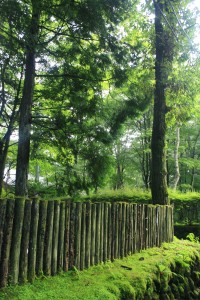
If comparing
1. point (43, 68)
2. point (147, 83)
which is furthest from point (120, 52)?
point (43, 68)

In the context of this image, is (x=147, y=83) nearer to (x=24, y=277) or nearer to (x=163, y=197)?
(x=163, y=197)

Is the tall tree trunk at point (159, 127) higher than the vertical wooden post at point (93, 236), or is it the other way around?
the tall tree trunk at point (159, 127)

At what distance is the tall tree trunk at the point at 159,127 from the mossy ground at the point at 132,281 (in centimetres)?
221

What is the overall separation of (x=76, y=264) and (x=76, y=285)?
0.51 m

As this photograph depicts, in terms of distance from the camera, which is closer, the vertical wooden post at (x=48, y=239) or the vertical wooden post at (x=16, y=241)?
the vertical wooden post at (x=16, y=241)

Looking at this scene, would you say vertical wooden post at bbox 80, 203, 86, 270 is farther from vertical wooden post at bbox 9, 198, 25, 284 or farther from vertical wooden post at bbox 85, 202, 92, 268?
vertical wooden post at bbox 9, 198, 25, 284

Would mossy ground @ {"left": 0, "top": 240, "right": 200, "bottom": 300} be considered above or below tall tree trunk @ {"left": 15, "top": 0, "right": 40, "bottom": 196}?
below

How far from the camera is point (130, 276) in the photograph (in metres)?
4.02

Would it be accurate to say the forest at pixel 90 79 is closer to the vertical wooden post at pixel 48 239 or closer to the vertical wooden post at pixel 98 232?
the vertical wooden post at pixel 98 232

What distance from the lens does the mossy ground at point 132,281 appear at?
10.1ft

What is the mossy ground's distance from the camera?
308 cm

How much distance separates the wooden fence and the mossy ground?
0.47ft

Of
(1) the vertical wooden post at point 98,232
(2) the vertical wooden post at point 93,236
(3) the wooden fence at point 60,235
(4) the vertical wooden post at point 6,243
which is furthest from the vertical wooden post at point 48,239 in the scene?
(1) the vertical wooden post at point 98,232

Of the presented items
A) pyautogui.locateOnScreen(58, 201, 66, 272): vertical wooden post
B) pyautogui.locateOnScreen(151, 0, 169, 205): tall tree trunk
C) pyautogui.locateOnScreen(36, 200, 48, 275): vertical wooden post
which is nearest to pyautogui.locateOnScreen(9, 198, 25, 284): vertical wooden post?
pyautogui.locateOnScreen(36, 200, 48, 275): vertical wooden post
